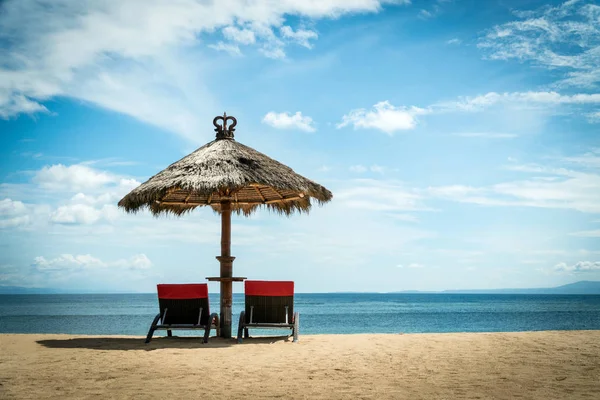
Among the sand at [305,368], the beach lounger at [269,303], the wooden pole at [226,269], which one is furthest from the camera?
the wooden pole at [226,269]

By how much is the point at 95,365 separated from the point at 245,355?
1.66m

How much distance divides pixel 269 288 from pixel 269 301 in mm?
190

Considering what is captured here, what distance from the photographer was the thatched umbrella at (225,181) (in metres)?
7.43

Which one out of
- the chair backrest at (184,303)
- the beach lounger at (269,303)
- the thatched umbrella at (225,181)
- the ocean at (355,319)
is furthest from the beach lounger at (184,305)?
the ocean at (355,319)

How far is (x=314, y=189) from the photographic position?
8.04 metres

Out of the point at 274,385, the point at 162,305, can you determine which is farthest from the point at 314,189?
the point at 274,385

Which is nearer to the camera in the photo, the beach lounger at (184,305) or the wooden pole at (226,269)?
the beach lounger at (184,305)

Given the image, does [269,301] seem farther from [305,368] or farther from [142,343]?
[305,368]

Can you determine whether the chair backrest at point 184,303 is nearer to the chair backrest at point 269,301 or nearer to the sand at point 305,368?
the sand at point 305,368

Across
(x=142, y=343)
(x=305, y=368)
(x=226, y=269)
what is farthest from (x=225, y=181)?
(x=305, y=368)

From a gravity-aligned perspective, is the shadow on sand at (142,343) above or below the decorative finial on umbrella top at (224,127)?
below

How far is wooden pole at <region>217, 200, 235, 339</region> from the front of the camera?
7992 mm

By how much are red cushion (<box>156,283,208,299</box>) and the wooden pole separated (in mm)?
562

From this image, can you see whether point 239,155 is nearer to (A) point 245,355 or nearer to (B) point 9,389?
(A) point 245,355
